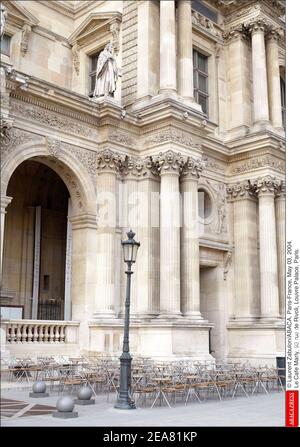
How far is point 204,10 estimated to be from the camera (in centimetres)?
2695

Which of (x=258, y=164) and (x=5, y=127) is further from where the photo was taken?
(x=258, y=164)

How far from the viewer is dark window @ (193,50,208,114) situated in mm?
26109

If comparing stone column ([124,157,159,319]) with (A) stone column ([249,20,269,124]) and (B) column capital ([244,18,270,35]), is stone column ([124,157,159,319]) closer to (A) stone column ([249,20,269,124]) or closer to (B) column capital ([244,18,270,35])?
(A) stone column ([249,20,269,124])

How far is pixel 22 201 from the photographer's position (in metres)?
24.9

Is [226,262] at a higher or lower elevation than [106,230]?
lower

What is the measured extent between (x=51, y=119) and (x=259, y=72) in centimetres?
1111

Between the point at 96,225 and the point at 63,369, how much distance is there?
602 cm

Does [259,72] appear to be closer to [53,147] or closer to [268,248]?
[268,248]

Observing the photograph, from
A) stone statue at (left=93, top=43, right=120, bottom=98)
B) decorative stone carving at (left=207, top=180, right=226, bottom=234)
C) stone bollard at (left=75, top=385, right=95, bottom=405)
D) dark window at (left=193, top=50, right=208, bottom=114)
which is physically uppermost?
dark window at (left=193, top=50, right=208, bottom=114)

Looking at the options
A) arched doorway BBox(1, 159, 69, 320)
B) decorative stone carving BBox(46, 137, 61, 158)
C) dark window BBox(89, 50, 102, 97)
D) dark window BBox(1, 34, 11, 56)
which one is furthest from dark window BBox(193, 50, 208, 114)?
decorative stone carving BBox(46, 137, 61, 158)

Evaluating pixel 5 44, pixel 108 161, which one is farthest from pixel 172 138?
pixel 5 44

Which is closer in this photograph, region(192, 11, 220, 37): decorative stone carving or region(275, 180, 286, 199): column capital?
region(275, 180, 286, 199): column capital

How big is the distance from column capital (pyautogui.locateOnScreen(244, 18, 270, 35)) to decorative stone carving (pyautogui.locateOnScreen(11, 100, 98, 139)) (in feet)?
34.2

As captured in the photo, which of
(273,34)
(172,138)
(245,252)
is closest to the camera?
(172,138)
